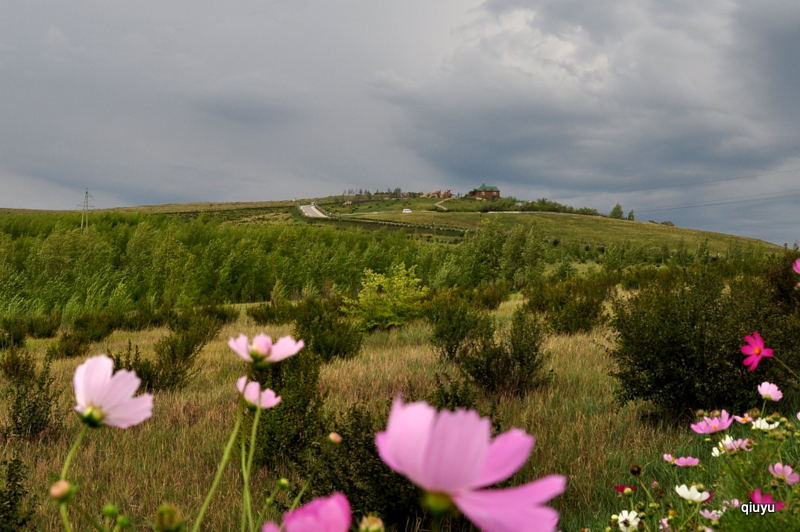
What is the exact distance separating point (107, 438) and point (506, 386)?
12.9ft

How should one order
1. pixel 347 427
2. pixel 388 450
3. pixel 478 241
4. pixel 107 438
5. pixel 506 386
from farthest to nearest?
pixel 478 241
pixel 506 386
pixel 107 438
pixel 347 427
pixel 388 450

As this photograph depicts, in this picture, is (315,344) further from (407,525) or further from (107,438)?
(407,525)

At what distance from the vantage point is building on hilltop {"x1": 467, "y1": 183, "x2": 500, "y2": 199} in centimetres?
12631

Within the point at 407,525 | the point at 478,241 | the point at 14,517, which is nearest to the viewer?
the point at 14,517

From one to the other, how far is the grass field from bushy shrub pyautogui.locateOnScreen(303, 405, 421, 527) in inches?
23.1

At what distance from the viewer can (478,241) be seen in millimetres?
24797

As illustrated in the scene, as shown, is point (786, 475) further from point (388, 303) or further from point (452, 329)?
point (388, 303)

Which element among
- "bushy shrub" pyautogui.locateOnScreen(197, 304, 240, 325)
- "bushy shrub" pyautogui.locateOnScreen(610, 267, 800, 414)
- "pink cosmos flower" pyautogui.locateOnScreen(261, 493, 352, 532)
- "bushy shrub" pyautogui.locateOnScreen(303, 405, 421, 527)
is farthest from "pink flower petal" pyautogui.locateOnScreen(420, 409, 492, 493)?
"bushy shrub" pyautogui.locateOnScreen(197, 304, 240, 325)

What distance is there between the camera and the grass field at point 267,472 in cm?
296

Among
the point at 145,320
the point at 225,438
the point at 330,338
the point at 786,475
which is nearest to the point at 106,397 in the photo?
the point at 786,475

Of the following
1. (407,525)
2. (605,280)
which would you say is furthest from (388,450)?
(605,280)

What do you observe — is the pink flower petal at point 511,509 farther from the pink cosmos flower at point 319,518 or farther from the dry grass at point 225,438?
the dry grass at point 225,438

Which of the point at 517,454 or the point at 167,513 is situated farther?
the point at 167,513

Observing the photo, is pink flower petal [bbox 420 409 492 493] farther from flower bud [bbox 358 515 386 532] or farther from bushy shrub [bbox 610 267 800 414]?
bushy shrub [bbox 610 267 800 414]
